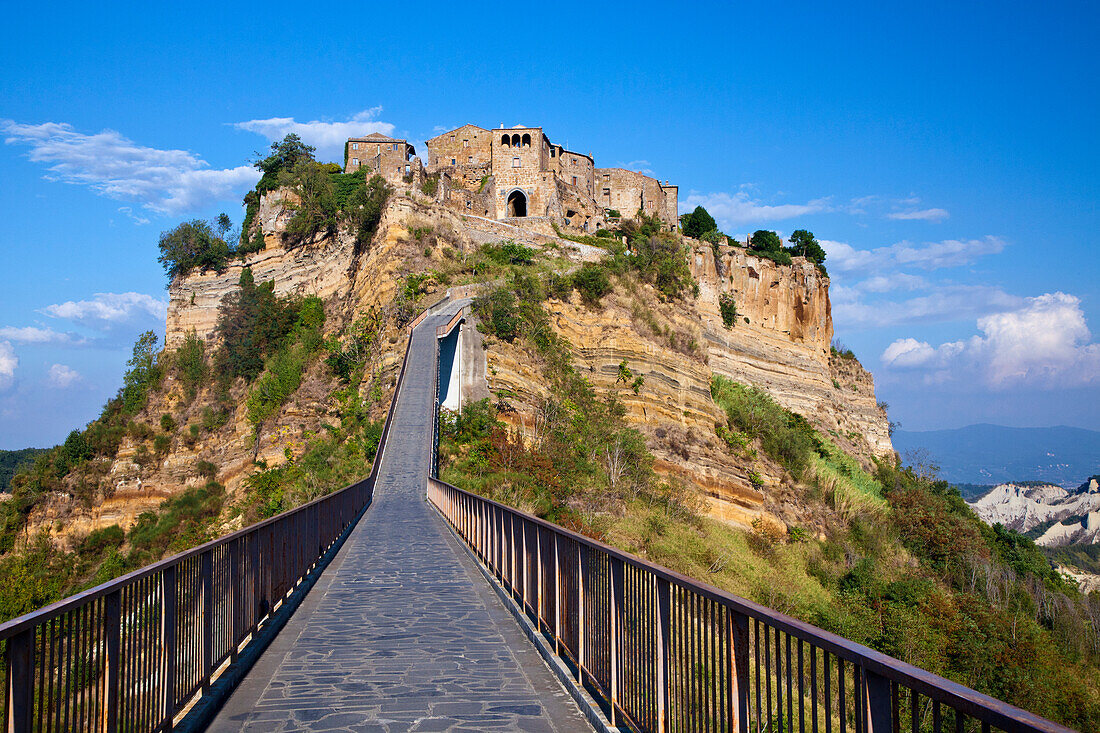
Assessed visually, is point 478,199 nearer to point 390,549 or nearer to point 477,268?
point 477,268

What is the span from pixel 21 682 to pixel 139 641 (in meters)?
1.58

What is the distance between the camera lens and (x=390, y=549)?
1549cm

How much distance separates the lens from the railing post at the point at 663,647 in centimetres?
511

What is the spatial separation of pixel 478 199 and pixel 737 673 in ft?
229

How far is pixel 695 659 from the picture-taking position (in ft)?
16.5

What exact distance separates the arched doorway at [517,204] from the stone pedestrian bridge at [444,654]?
61.7 meters

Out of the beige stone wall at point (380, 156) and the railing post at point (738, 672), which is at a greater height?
the beige stone wall at point (380, 156)

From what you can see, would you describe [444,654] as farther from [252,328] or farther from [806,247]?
[806,247]

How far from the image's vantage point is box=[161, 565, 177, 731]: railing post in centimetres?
550

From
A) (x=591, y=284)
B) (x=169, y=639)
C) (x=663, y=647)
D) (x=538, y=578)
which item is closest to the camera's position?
(x=663, y=647)

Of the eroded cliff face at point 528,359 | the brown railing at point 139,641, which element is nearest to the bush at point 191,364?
the eroded cliff face at point 528,359

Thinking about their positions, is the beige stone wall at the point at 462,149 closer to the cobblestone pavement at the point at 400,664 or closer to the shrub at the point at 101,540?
the shrub at the point at 101,540

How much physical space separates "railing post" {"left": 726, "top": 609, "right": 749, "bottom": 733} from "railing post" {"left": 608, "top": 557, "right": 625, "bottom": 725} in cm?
187

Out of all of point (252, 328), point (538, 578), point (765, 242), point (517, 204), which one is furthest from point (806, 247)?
point (538, 578)
